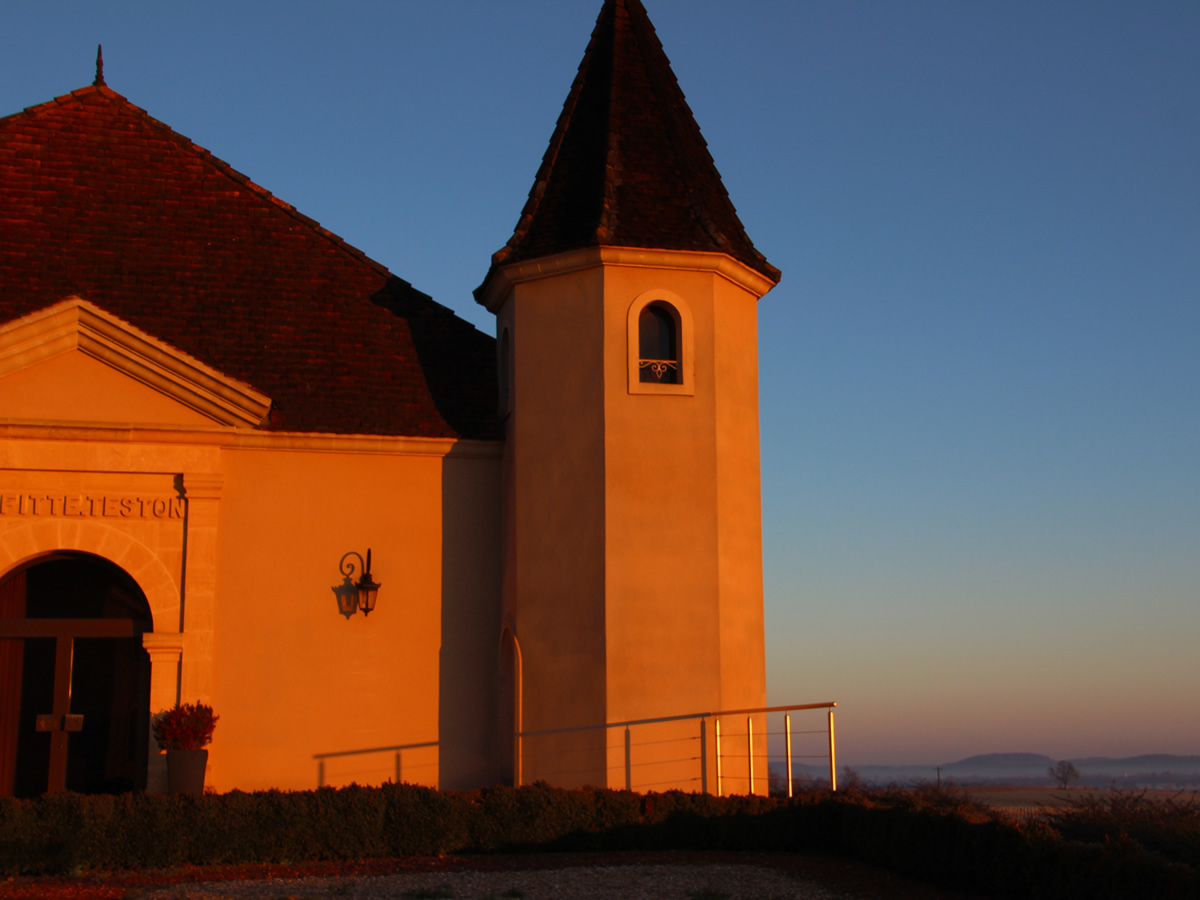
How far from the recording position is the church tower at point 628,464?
15961 mm

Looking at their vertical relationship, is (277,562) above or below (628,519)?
below

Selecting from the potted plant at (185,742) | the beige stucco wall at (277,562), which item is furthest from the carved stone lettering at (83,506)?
the potted plant at (185,742)

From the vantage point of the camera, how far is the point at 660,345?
56.5 ft

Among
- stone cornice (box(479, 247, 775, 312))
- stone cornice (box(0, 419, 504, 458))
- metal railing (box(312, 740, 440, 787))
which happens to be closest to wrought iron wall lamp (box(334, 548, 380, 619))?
stone cornice (box(0, 419, 504, 458))

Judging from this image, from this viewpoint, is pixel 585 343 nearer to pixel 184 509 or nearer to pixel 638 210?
pixel 638 210

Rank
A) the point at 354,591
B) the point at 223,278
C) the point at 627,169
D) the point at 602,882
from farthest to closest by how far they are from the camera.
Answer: the point at 223,278 < the point at 627,169 < the point at 354,591 < the point at 602,882

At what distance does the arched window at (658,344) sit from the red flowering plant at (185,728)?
711 centimetres

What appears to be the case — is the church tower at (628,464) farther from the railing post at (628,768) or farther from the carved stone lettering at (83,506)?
the carved stone lettering at (83,506)

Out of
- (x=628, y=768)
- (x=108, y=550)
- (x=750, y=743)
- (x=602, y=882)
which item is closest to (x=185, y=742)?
(x=108, y=550)

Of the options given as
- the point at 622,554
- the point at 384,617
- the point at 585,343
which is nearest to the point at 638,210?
the point at 585,343

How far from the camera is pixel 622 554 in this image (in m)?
16.2

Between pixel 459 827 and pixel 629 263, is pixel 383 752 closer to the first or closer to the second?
pixel 459 827

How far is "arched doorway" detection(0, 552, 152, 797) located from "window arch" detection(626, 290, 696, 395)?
740 cm

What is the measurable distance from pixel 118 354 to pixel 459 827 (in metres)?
7.98
